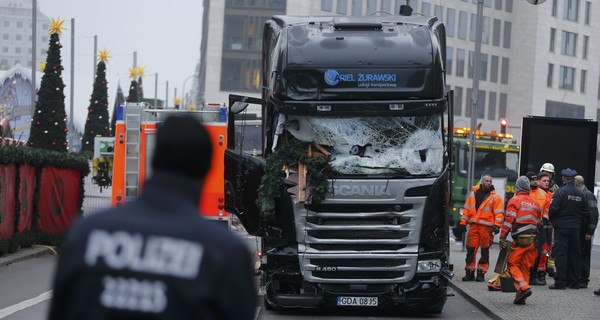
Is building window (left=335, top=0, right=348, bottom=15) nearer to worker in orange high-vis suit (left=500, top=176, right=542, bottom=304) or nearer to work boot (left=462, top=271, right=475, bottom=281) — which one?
work boot (left=462, top=271, right=475, bottom=281)

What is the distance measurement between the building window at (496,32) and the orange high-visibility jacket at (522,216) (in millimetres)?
73189

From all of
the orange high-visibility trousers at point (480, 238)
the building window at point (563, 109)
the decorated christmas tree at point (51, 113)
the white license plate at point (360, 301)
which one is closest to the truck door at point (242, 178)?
the white license plate at point (360, 301)

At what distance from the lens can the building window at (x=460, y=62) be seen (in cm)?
8550

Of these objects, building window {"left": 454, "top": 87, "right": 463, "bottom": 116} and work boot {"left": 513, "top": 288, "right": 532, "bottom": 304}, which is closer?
work boot {"left": 513, "top": 288, "right": 532, "bottom": 304}

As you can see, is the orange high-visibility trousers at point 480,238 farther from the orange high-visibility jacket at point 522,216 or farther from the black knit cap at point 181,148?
the black knit cap at point 181,148

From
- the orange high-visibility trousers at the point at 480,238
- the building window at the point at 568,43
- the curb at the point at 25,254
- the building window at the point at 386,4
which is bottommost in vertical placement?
the curb at the point at 25,254

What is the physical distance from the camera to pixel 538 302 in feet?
51.9

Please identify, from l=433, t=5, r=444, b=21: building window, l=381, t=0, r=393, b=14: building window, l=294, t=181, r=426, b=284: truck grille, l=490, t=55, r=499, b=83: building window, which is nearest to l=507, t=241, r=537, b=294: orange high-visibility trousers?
l=294, t=181, r=426, b=284: truck grille

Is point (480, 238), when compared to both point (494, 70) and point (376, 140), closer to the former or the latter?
point (376, 140)

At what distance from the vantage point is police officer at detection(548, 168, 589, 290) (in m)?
17.8

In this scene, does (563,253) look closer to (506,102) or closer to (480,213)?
(480,213)

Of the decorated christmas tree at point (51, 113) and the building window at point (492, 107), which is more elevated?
the building window at point (492, 107)

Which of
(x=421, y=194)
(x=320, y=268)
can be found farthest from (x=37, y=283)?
(x=421, y=194)

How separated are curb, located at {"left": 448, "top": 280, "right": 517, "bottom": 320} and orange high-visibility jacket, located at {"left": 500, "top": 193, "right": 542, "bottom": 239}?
1.03 meters
